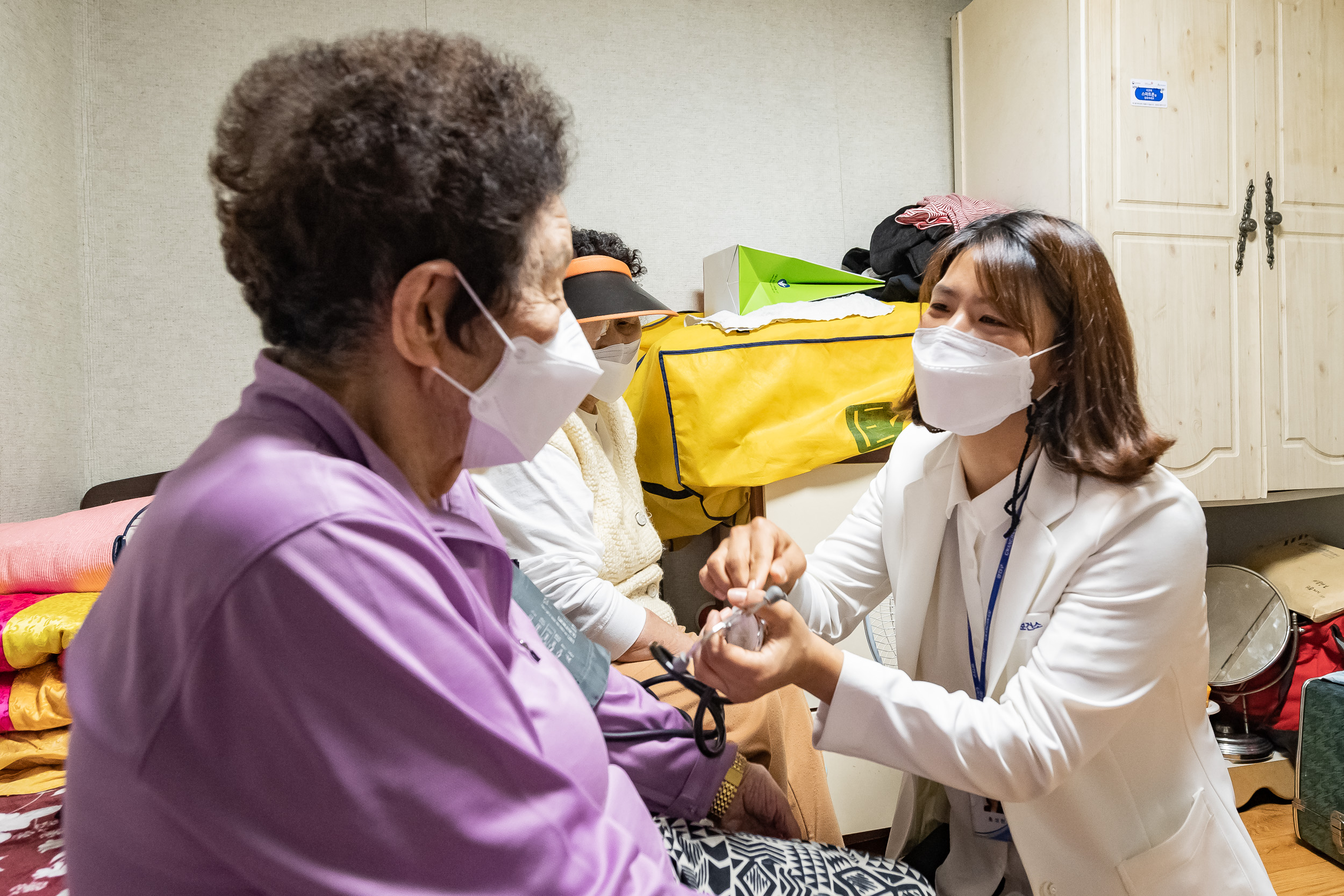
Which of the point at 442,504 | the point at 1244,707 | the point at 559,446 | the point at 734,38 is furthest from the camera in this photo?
the point at 734,38

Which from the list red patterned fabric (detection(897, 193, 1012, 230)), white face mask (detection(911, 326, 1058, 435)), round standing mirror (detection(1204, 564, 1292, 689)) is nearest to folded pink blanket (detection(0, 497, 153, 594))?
white face mask (detection(911, 326, 1058, 435))

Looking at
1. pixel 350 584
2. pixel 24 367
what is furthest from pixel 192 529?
pixel 24 367

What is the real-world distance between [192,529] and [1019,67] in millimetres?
2754

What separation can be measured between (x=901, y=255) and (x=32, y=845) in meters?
2.40

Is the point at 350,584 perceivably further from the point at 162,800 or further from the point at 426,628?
the point at 162,800

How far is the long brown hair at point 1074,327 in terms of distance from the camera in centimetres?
118

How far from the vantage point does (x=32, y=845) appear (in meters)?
1.16

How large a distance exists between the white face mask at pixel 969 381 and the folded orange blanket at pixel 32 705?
1563 millimetres

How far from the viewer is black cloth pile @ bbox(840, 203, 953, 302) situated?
2.39 meters

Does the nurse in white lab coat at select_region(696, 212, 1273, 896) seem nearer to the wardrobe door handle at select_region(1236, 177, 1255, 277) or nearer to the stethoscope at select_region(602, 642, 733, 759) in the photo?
the stethoscope at select_region(602, 642, 733, 759)

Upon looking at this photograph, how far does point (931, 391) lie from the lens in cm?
128

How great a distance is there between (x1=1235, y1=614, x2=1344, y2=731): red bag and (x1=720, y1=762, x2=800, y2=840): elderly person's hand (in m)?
1.97

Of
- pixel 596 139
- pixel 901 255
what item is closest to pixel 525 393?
pixel 901 255

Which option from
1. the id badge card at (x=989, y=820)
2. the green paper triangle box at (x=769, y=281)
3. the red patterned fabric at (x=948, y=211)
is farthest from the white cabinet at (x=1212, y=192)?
the id badge card at (x=989, y=820)
